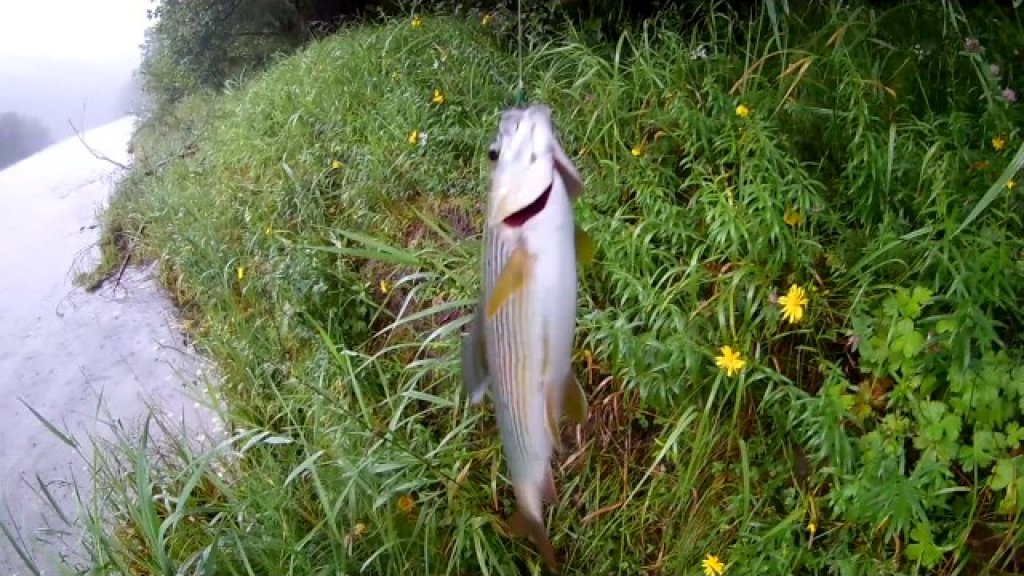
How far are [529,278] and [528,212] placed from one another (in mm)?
61

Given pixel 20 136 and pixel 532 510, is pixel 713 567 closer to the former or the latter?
pixel 532 510

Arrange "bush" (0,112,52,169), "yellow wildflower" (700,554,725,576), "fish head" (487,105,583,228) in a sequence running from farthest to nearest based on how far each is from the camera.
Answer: "bush" (0,112,52,169)
"yellow wildflower" (700,554,725,576)
"fish head" (487,105,583,228)

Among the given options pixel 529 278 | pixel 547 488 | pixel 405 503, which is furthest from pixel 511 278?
pixel 405 503

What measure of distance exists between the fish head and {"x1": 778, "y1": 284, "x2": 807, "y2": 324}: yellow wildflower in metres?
1.23

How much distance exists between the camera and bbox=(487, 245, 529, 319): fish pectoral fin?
2.39 feet

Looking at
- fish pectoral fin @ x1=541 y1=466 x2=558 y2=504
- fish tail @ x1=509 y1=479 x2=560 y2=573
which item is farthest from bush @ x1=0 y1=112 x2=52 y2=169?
Answer: fish pectoral fin @ x1=541 y1=466 x2=558 y2=504

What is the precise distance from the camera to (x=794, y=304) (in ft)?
6.01

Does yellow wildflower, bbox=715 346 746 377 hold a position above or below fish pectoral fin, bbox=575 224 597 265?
below

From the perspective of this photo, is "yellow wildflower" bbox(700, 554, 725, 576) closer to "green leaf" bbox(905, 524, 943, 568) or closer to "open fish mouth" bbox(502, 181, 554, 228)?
"green leaf" bbox(905, 524, 943, 568)

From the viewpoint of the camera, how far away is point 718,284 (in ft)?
6.74

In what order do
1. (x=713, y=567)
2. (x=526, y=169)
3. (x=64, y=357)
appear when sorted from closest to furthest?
(x=526, y=169), (x=713, y=567), (x=64, y=357)

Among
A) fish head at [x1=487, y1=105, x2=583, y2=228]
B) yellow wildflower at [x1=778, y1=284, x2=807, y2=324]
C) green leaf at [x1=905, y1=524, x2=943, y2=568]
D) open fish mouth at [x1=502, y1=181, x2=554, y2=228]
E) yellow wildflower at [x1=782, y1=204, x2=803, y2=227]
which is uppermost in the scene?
fish head at [x1=487, y1=105, x2=583, y2=228]

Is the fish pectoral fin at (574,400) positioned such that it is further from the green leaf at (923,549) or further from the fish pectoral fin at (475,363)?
the green leaf at (923,549)

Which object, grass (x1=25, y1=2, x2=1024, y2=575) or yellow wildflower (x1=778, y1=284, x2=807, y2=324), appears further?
yellow wildflower (x1=778, y1=284, x2=807, y2=324)
